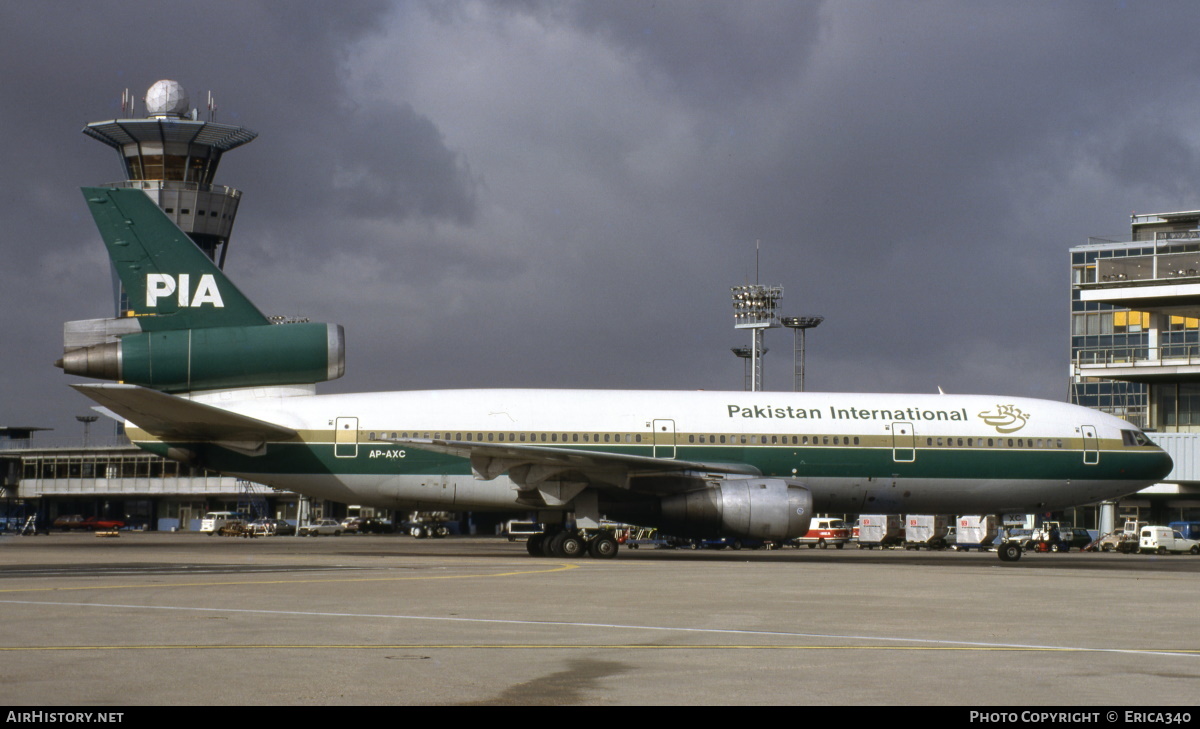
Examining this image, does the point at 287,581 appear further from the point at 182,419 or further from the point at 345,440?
the point at 182,419

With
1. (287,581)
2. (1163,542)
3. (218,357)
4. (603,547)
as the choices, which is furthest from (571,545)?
(1163,542)

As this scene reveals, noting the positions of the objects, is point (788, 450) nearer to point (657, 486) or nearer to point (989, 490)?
point (657, 486)

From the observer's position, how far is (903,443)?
3044 cm

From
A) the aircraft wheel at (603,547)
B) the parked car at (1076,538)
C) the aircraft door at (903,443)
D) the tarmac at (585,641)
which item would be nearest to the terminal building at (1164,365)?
A: the parked car at (1076,538)

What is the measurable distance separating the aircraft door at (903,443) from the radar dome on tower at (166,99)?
4661 inches

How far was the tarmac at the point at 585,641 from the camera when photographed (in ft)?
25.7

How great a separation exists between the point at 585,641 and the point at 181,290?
2183cm

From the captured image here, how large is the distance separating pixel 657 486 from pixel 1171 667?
1998 centimetres

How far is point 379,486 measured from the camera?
29469mm

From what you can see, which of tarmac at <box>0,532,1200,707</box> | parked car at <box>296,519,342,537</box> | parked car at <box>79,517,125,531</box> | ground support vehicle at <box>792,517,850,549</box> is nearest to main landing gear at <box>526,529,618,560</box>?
tarmac at <box>0,532,1200,707</box>

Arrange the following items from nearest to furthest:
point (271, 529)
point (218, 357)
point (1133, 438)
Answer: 1. point (218, 357)
2. point (1133, 438)
3. point (271, 529)

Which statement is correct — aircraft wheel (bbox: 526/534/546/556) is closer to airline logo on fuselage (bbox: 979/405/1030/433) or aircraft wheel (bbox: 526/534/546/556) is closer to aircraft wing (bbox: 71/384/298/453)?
aircraft wing (bbox: 71/384/298/453)

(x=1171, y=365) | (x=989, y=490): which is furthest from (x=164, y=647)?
(x=1171, y=365)

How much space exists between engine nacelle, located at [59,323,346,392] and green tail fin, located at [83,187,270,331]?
0.40m
